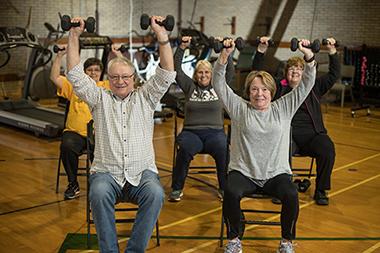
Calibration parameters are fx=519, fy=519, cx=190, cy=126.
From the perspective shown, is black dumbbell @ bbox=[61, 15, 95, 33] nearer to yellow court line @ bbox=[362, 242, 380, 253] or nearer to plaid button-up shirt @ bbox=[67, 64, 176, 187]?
plaid button-up shirt @ bbox=[67, 64, 176, 187]

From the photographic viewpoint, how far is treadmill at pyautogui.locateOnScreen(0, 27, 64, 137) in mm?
6457

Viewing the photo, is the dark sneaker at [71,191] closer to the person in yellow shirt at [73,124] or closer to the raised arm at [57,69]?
the person in yellow shirt at [73,124]

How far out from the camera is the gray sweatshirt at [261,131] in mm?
3127

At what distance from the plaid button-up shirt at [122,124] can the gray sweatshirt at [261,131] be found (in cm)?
49

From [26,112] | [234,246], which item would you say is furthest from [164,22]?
[26,112]

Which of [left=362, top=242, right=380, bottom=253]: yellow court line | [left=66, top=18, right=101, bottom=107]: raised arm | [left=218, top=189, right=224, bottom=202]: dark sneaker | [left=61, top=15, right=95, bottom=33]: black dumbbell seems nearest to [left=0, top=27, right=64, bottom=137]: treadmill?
[left=218, top=189, right=224, bottom=202]: dark sneaker

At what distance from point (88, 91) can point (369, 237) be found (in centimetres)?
213

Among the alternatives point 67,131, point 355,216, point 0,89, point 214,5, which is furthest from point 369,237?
point 214,5

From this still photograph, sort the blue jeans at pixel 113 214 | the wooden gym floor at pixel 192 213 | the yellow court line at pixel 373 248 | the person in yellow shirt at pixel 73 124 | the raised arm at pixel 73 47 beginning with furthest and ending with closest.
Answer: the person in yellow shirt at pixel 73 124 < the wooden gym floor at pixel 192 213 < the yellow court line at pixel 373 248 < the raised arm at pixel 73 47 < the blue jeans at pixel 113 214

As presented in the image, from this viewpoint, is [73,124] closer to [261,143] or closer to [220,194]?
[220,194]

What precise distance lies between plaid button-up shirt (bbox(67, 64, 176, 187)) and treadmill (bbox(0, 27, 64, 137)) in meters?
3.58

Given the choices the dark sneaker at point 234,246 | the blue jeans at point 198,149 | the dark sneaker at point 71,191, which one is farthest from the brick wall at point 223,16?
the dark sneaker at point 234,246

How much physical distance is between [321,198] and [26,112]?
4.84 metres

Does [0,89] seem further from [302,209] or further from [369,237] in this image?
[369,237]
